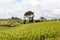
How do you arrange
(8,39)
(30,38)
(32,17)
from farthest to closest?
1. (32,17)
2. (30,38)
3. (8,39)

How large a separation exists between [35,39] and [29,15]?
95.8 metres

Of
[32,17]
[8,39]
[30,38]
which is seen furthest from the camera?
[32,17]

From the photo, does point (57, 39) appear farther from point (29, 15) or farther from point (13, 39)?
point (29, 15)

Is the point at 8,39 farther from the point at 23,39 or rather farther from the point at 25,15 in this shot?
the point at 25,15

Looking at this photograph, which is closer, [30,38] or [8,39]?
[8,39]

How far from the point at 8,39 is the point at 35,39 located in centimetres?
378

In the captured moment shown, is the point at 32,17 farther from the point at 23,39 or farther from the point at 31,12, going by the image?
the point at 23,39

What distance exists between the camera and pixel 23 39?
78.8 ft

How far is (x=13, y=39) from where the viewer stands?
23.6 m

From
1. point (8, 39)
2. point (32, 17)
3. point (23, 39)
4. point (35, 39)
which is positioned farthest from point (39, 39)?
point (32, 17)

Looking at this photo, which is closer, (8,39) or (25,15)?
(8,39)

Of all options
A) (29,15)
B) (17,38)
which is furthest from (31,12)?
(17,38)

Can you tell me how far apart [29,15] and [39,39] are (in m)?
95.9

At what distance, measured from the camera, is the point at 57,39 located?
24.2 metres
